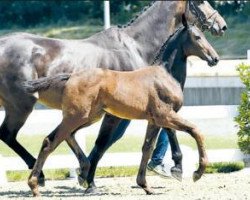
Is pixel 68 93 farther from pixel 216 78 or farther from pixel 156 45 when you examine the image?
pixel 216 78

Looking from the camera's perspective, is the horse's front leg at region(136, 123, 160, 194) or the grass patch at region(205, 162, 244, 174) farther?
the grass patch at region(205, 162, 244, 174)

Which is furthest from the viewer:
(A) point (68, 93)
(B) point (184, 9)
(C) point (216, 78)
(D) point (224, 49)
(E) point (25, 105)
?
(D) point (224, 49)

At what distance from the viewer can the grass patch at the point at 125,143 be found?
552 inches

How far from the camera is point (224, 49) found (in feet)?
90.9

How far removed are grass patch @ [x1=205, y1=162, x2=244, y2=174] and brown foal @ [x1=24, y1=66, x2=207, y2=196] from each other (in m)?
2.50

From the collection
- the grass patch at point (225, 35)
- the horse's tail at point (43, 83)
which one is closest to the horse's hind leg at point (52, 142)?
the horse's tail at point (43, 83)

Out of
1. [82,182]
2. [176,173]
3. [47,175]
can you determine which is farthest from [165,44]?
[47,175]

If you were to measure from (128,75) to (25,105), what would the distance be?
1281 mm

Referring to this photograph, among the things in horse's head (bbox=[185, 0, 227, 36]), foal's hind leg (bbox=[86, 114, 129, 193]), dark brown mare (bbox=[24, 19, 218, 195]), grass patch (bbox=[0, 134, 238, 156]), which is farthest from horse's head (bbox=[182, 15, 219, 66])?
grass patch (bbox=[0, 134, 238, 156])

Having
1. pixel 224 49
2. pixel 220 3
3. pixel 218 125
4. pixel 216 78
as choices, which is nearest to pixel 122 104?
pixel 218 125

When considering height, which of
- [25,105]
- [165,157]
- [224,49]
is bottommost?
[224,49]

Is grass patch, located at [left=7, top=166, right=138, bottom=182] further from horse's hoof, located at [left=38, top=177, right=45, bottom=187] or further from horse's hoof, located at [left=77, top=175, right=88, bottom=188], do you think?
horse's hoof, located at [left=77, top=175, right=88, bottom=188]

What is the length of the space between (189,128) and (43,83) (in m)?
1.54

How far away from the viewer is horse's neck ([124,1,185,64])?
1041 cm
